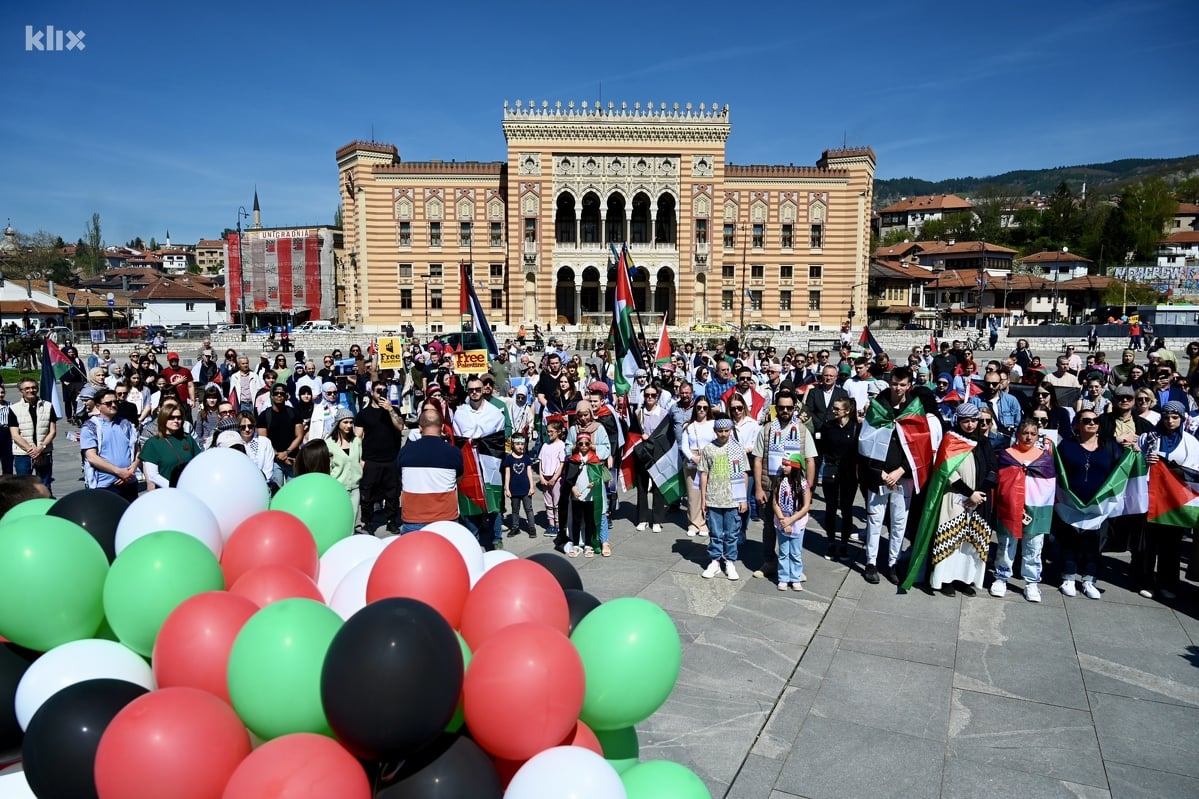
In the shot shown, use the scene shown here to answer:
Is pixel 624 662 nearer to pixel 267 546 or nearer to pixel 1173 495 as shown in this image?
pixel 267 546

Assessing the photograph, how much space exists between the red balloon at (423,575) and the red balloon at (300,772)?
2.43 feet

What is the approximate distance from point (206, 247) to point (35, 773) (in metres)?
172

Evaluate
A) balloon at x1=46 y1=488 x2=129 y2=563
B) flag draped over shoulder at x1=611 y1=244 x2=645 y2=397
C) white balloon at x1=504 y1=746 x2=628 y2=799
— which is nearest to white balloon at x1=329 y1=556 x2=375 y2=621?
white balloon at x1=504 y1=746 x2=628 y2=799

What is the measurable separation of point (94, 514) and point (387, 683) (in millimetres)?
2430

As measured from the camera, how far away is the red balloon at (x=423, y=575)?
3146 millimetres

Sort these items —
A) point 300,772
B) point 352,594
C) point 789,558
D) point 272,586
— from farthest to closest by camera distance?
1. point 789,558
2. point 352,594
3. point 272,586
4. point 300,772

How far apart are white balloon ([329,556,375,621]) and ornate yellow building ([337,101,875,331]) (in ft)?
132

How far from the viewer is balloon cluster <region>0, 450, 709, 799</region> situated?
7.94ft

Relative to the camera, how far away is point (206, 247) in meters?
152

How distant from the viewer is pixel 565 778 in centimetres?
257

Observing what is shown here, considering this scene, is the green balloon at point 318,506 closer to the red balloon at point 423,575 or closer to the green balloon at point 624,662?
the red balloon at point 423,575

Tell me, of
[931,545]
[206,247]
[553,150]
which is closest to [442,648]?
[931,545]

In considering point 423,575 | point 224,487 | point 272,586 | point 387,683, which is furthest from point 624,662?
point 224,487

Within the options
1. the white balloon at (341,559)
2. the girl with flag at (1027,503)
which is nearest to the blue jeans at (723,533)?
the girl with flag at (1027,503)
